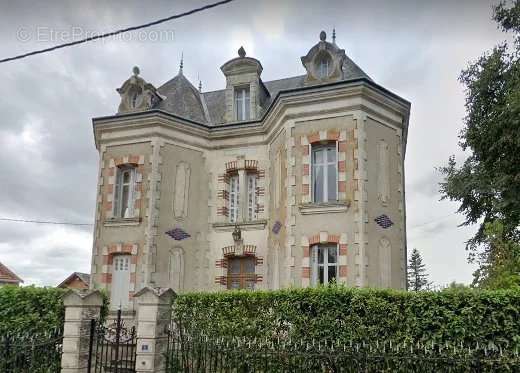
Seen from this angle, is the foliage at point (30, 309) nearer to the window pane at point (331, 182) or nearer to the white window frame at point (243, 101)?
the window pane at point (331, 182)

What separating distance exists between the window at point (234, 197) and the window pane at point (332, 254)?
436 cm

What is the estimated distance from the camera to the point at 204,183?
53.7 ft

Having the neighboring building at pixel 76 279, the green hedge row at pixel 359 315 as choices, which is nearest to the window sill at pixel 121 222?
the green hedge row at pixel 359 315

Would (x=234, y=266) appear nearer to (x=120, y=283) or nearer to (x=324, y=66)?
(x=120, y=283)

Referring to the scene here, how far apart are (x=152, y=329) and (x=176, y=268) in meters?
7.22

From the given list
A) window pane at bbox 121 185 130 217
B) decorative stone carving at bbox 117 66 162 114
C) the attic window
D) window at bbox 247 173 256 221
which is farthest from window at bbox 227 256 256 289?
the attic window

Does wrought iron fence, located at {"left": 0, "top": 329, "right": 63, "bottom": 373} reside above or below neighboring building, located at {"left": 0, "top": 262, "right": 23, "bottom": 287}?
below

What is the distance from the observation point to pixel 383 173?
1352 cm

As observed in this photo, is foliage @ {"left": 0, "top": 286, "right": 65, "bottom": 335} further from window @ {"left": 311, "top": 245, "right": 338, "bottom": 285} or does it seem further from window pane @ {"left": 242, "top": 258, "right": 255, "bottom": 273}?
window pane @ {"left": 242, "top": 258, "right": 255, "bottom": 273}

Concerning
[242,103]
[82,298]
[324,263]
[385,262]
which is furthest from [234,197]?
[82,298]

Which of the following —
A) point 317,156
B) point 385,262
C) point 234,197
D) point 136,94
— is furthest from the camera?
point 136,94

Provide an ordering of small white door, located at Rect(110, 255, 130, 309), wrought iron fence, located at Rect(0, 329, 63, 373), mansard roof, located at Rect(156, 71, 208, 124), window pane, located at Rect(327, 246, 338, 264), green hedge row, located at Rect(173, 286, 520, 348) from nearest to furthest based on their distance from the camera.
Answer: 1. green hedge row, located at Rect(173, 286, 520, 348)
2. wrought iron fence, located at Rect(0, 329, 63, 373)
3. window pane, located at Rect(327, 246, 338, 264)
4. small white door, located at Rect(110, 255, 130, 309)
5. mansard roof, located at Rect(156, 71, 208, 124)

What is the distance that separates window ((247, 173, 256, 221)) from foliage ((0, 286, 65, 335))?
283 inches

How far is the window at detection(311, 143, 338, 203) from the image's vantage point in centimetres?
1334
